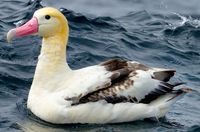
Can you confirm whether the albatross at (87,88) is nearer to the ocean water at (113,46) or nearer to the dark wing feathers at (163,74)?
the dark wing feathers at (163,74)

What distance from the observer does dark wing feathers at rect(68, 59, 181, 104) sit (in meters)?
12.1

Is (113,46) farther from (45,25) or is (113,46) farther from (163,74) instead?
(45,25)

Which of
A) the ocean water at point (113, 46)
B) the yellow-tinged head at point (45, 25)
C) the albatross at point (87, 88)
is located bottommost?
the ocean water at point (113, 46)

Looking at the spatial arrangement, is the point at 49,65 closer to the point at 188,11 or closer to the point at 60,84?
the point at 60,84

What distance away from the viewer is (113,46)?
1659 cm

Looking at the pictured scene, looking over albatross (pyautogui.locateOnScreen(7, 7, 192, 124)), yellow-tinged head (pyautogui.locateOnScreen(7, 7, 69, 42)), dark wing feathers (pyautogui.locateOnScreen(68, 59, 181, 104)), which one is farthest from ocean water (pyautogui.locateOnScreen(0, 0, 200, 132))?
yellow-tinged head (pyautogui.locateOnScreen(7, 7, 69, 42))

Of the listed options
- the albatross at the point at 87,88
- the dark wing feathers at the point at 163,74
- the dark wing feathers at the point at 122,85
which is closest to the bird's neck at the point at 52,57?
the albatross at the point at 87,88

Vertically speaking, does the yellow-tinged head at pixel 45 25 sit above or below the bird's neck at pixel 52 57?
above

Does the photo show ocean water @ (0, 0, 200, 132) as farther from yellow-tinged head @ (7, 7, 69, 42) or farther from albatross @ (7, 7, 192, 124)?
yellow-tinged head @ (7, 7, 69, 42)

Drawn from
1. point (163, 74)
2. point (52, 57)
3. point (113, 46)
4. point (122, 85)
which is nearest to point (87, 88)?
point (122, 85)

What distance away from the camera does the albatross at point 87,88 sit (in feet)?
39.5

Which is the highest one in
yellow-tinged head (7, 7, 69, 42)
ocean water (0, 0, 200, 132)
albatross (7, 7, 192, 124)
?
yellow-tinged head (7, 7, 69, 42)

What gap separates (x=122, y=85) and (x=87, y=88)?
2.04 ft

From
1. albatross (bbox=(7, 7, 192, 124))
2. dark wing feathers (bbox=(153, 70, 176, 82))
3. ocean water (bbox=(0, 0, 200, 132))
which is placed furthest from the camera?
dark wing feathers (bbox=(153, 70, 176, 82))
